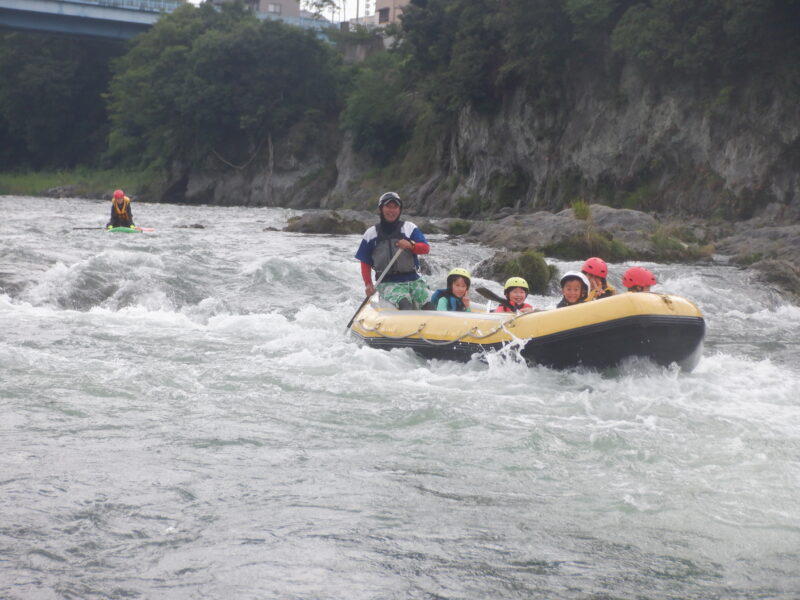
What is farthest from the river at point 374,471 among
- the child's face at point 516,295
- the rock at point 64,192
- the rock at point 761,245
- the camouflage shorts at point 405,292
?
the rock at point 64,192

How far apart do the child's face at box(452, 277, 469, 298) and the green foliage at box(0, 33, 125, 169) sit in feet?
182

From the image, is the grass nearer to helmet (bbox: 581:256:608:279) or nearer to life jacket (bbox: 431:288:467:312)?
life jacket (bbox: 431:288:467:312)

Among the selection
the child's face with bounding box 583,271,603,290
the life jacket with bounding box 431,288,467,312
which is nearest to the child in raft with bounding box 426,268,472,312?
the life jacket with bounding box 431,288,467,312

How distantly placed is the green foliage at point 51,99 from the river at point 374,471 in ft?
178

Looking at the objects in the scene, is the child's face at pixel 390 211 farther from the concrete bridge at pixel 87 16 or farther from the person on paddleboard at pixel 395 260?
the concrete bridge at pixel 87 16

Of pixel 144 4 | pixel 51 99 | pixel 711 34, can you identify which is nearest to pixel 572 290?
pixel 711 34

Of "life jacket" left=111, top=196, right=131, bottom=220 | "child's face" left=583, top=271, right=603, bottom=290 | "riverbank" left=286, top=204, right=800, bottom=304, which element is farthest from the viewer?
"life jacket" left=111, top=196, right=131, bottom=220

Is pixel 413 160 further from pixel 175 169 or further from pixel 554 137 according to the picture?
pixel 175 169

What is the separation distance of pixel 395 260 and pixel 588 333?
2.31 m

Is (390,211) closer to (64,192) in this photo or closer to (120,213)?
(120,213)

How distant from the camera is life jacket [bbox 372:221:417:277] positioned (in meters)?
8.60

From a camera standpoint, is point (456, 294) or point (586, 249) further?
point (586, 249)

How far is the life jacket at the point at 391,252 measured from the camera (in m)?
8.60

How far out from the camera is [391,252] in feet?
28.3
